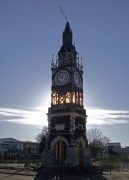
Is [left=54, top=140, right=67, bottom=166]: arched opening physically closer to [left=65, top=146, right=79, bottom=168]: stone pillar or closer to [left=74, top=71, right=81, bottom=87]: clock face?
[left=65, top=146, right=79, bottom=168]: stone pillar

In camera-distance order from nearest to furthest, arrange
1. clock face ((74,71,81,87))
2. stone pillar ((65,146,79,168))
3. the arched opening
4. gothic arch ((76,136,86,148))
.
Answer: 1. stone pillar ((65,146,79,168))
2. the arched opening
3. gothic arch ((76,136,86,148))
4. clock face ((74,71,81,87))

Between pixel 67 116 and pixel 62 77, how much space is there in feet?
19.1

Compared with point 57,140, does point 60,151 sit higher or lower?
lower

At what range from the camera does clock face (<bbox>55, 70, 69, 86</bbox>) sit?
133 ft

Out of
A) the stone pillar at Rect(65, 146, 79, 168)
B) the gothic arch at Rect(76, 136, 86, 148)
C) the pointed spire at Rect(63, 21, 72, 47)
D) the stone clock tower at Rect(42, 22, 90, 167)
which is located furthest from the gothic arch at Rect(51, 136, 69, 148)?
the pointed spire at Rect(63, 21, 72, 47)

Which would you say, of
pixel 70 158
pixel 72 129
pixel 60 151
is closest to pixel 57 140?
pixel 60 151

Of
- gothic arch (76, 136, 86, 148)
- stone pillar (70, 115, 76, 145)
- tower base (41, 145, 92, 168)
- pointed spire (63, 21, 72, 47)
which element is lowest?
tower base (41, 145, 92, 168)

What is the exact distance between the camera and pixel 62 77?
1618 inches

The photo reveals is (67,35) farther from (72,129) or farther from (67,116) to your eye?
(72,129)

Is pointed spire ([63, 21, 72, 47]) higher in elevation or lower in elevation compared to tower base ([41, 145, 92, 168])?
higher

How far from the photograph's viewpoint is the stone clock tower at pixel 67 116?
3730cm

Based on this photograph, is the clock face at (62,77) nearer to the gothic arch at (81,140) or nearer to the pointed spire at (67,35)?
the pointed spire at (67,35)

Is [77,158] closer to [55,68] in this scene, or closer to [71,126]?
[71,126]


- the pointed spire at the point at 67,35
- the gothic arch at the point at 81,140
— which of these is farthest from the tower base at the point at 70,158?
the pointed spire at the point at 67,35
